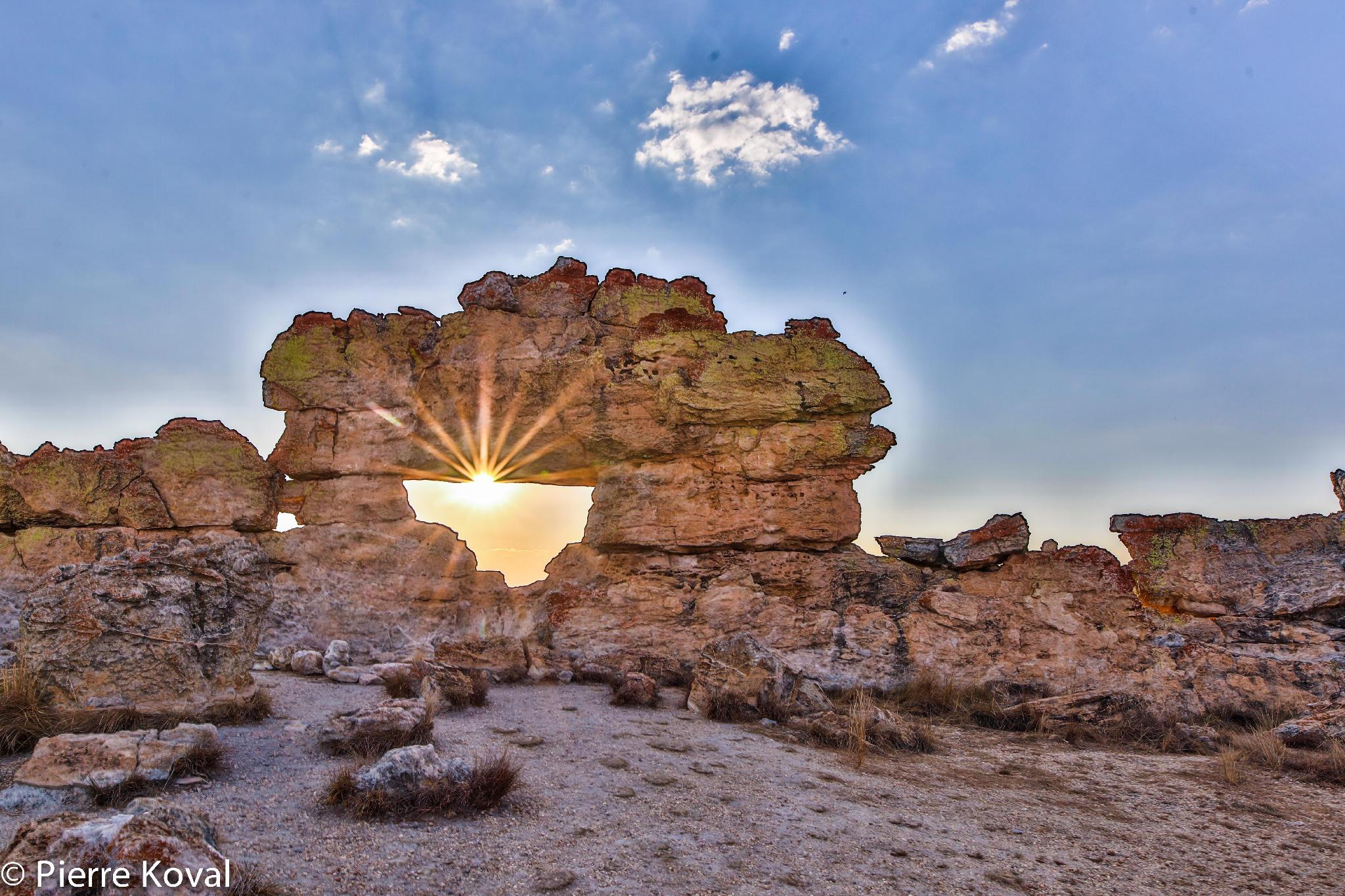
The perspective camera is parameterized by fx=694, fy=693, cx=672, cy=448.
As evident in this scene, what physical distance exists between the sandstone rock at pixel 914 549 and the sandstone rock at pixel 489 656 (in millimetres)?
5630

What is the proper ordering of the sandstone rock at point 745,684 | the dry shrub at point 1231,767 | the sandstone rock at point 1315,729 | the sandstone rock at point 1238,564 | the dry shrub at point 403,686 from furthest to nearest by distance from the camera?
the sandstone rock at point 1238,564 → the sandstone rock at point 745,684 → the dry shrub at point 403,686 → the sandstone rock at point 1315,729 → the dry shrub at point 1231,767

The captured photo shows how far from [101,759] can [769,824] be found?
3.60 m

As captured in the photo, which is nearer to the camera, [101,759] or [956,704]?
[101,759]

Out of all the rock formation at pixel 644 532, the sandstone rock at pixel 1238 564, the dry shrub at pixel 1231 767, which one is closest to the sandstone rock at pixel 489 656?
the rock formation at pixel 644 532

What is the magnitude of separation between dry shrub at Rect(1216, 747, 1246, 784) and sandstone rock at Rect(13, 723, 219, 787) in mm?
7335

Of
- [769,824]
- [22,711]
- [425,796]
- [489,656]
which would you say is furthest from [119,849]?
[489,656]

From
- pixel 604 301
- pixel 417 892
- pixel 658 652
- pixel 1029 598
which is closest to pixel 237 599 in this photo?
pixel 417 892

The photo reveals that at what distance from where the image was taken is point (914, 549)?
10312mm

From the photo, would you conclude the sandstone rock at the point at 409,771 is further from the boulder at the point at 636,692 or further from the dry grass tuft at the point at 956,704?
the dry grass tuft at the point at 956,704

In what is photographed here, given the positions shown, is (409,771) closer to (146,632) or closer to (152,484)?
(146,632)

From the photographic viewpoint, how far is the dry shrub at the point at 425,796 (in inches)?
142

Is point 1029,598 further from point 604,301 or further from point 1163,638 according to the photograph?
point 604,301

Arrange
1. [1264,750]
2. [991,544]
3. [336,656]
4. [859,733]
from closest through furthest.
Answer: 1. [859,733]
2. [1264,750]
3. [336,656]
4. [991,544]

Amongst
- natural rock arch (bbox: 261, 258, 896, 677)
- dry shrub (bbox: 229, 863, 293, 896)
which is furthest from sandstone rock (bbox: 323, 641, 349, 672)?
dry shrub (bbox: 229, 863, 293, 896)
